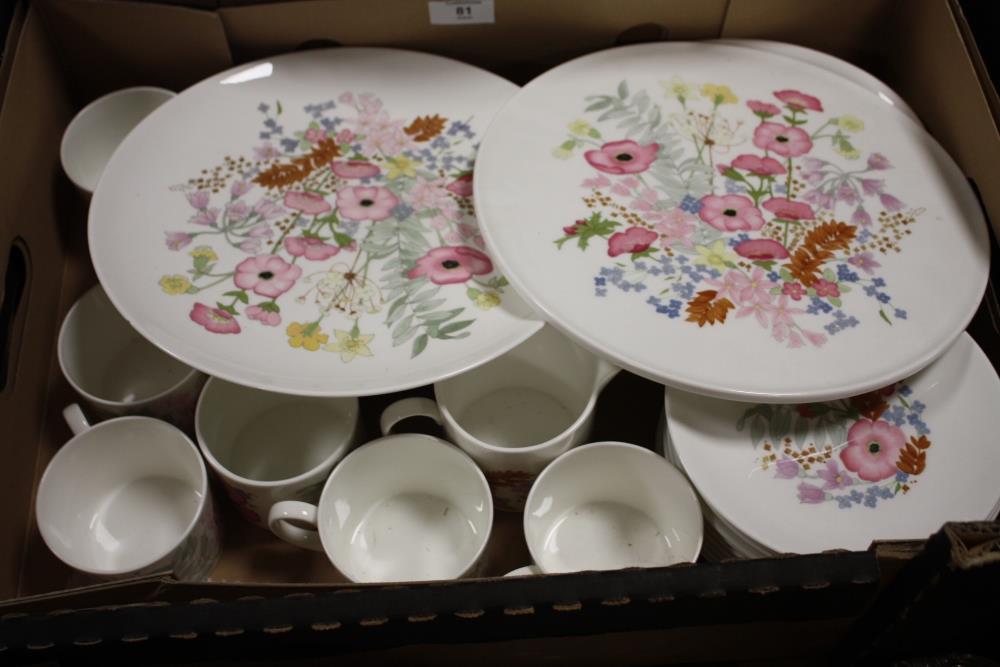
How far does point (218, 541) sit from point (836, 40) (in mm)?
724

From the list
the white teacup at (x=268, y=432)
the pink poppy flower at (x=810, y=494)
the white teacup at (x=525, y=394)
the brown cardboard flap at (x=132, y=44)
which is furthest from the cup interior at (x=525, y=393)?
the brown cardboard flap at (x=132, y=44)

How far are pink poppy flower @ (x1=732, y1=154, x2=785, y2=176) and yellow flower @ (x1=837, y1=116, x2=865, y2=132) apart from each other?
8 cm

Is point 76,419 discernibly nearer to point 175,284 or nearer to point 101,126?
point 175,284

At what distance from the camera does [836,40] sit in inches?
31.4

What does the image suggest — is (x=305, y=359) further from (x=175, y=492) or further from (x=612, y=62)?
(x=612, y=62)

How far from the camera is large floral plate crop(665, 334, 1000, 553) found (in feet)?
1.90

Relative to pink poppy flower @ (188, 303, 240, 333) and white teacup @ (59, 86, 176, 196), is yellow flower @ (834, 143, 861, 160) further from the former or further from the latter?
white teacup @ (59, 86, 176, 196)

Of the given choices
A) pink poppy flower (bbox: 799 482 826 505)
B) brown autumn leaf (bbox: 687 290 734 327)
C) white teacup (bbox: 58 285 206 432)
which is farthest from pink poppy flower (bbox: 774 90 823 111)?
white teacup (bbox: 58 285 206 432)

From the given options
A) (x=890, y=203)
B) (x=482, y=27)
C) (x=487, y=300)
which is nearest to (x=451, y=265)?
(x=487, y=300)

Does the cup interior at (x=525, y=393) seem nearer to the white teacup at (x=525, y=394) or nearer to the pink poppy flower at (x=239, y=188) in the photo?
the white teacup at (x=525, y=394)

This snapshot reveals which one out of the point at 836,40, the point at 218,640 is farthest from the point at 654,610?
the point at 836,40

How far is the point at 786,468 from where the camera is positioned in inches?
23.9

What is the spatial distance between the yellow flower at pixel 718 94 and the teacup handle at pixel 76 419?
1.96 feet

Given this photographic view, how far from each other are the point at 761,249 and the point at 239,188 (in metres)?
0.44
